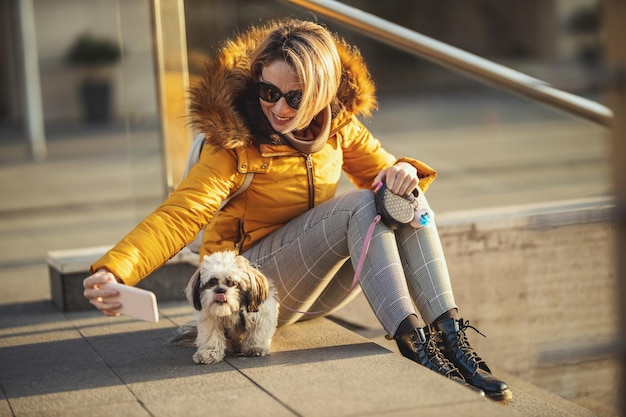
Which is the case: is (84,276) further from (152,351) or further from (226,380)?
(226,380)

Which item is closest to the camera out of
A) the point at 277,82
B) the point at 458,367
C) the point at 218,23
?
the point at 458,367

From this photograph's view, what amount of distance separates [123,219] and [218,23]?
49.3 ft

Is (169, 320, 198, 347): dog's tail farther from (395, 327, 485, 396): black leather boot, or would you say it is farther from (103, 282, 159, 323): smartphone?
(395, 327, 485, 396): black leather boot

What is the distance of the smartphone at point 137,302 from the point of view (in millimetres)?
2908

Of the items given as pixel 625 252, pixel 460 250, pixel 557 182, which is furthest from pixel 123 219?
pixel 625 252

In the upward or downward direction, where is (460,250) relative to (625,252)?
downward

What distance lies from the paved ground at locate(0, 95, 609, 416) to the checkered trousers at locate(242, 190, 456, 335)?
178mm

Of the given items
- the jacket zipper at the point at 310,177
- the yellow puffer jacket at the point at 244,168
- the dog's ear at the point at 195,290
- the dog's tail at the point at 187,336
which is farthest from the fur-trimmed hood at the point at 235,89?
the dog's tail at the point at 187,336

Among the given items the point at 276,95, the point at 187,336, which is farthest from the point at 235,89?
the point at 187,336

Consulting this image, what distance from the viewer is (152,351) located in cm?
374

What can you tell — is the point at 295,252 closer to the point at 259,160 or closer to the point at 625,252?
the point at 259,160

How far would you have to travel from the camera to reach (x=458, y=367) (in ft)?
10.9

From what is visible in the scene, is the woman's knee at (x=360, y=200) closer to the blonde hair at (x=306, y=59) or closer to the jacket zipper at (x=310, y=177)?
the jacket zipper at (x=310, y=177)

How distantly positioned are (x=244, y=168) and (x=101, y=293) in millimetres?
803
